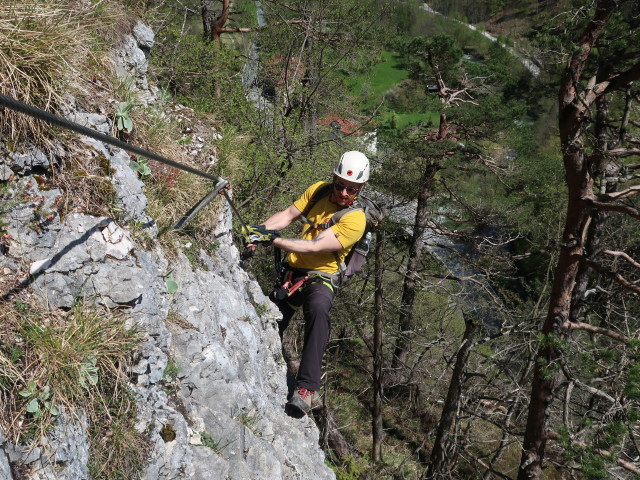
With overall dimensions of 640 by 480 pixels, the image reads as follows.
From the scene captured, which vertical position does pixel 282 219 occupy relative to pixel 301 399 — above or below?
above

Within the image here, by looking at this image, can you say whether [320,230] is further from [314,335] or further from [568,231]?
[568,231]

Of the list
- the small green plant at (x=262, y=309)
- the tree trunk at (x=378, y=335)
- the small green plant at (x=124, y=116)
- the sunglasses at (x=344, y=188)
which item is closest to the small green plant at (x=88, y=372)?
the small green plant at (x=124, y=116)

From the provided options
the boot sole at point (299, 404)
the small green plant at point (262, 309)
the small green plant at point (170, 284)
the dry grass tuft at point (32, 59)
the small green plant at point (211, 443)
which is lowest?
the boot sole at point (299, 404)

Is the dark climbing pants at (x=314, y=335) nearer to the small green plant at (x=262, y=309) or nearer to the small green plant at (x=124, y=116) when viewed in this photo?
the small green plant at (x=262, y=309)

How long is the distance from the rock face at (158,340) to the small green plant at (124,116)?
22cm

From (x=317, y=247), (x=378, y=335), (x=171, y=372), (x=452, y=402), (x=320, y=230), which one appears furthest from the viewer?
(x=452, y=402)

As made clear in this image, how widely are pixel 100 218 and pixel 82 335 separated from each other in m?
0.91

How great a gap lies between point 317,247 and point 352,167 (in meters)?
0.78

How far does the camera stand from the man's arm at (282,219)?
4.78 metres

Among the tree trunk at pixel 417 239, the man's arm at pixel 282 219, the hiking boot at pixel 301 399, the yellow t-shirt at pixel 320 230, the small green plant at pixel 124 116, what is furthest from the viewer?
the tree trunk at pixel 417 239

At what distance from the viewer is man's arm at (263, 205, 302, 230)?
4781 millimetres

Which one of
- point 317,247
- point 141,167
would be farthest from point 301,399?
point 141,167

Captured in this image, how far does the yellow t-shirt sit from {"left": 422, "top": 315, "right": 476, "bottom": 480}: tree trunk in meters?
3.38

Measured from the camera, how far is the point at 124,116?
422 centimetres
